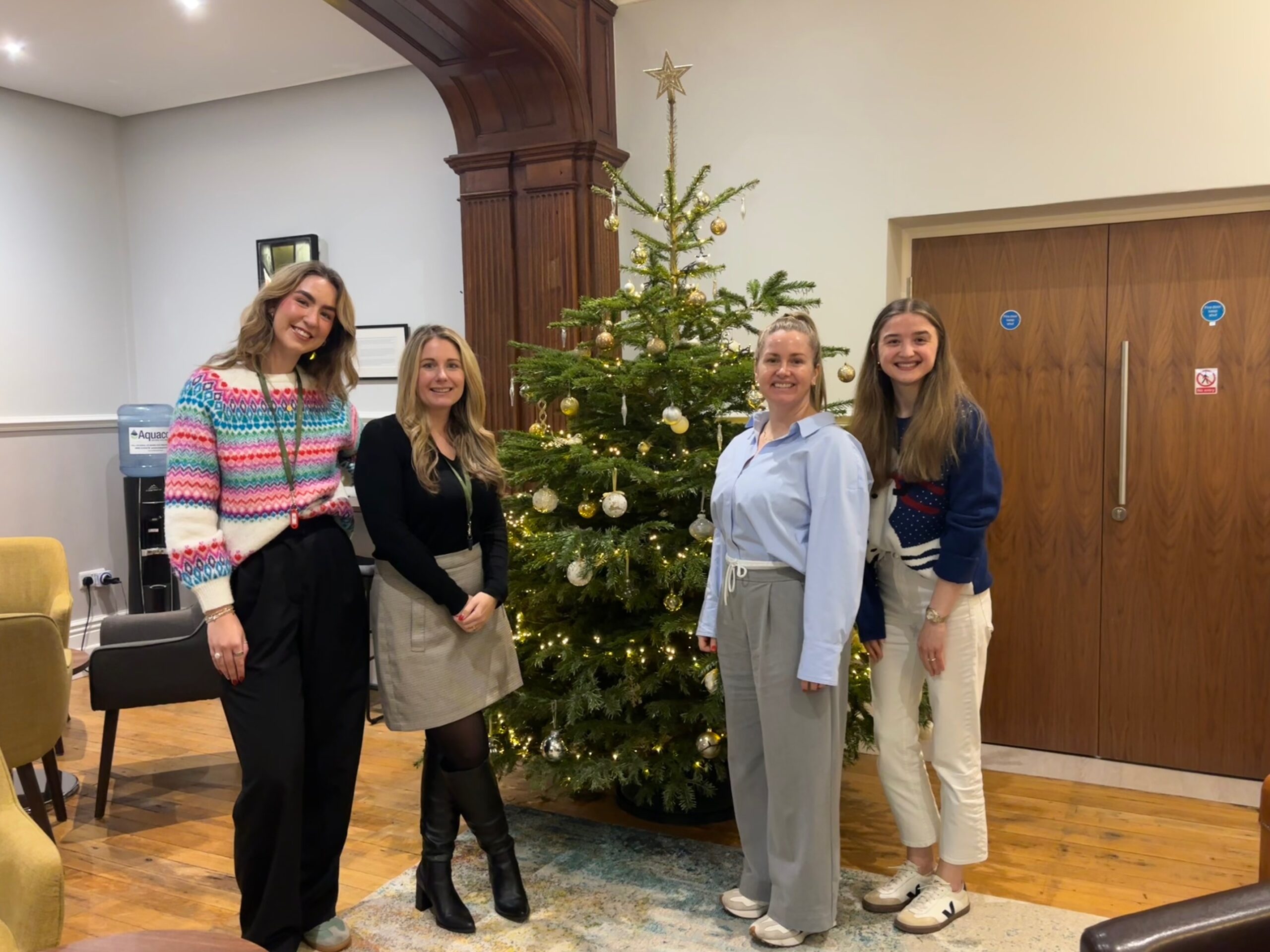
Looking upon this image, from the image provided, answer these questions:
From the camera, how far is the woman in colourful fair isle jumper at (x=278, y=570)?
6.66 ft

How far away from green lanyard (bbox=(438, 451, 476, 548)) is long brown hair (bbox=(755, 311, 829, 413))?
0.71 metres

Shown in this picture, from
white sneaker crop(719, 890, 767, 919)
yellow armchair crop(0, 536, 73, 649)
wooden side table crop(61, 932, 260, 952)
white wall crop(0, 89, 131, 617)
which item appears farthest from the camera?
white wall crop(0, 89, 131, 617)

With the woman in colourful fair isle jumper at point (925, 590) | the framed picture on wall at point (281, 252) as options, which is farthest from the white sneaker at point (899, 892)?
the framed picture on wall at point (281, 252)

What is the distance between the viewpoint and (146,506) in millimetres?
5035

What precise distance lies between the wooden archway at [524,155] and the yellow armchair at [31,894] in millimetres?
2685

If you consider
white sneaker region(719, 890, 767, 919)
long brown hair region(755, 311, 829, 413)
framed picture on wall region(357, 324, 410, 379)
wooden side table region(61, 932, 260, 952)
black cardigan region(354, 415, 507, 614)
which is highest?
framed picture on wall region(357, 324, 410, 379)

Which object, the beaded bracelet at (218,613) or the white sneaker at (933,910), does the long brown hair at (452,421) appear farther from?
the white sneaker at (933,910)

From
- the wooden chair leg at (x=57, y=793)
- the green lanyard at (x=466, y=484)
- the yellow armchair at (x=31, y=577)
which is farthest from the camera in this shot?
the yellow armchair at (x=31, y=577)

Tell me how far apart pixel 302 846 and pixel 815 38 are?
318cm

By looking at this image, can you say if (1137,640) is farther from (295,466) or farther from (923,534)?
(295,466)

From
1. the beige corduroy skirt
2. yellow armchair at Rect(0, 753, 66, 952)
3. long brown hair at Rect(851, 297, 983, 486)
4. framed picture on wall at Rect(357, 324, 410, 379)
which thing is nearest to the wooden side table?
yellow armchair at Rect(0, 753, 66, 952)

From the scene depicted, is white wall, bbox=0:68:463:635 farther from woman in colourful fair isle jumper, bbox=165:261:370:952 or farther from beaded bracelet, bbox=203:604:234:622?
beaded bracelet, bbox=203:604:234:622

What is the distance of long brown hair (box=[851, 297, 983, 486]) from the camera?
86.8 inches

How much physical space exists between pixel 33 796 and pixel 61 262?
3489mm
